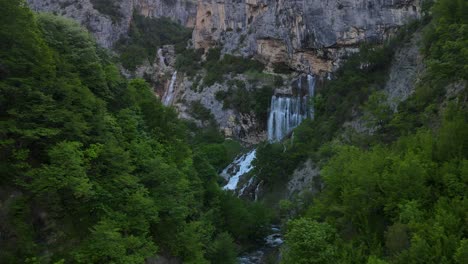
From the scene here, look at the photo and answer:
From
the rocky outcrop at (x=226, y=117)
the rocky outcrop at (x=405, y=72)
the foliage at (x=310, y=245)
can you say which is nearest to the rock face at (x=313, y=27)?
the rocky outcrop at (x=226, y=117)

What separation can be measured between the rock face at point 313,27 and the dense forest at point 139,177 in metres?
34.0

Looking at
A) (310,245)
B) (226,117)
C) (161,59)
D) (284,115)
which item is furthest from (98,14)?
(310,245)

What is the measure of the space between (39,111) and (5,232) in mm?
3289

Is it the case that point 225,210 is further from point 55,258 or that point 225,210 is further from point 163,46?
point 163,46

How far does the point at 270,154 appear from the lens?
40844 millimetres

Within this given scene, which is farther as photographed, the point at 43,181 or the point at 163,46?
the point at 163,46

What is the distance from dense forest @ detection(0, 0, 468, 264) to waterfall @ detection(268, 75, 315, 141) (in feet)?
106

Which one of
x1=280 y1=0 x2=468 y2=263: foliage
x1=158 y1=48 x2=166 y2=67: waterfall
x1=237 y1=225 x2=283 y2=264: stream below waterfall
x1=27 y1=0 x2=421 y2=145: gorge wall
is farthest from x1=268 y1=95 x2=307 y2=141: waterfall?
x1=280 y1=0 x2=468 y2=263: foliage

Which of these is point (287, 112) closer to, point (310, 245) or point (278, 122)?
point (278, 122)

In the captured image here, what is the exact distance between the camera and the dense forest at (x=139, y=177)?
12250 mm

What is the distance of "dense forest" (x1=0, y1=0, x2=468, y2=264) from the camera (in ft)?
40.2

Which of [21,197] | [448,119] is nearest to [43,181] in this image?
[21,197]

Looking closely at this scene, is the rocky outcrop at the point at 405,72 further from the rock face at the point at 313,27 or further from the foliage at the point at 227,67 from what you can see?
the foliage at the point at 227,67

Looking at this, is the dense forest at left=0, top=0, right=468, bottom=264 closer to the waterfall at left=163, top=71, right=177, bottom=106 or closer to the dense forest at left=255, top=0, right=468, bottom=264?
the dense forest at left=255, top=0, right=468, bottom=264
